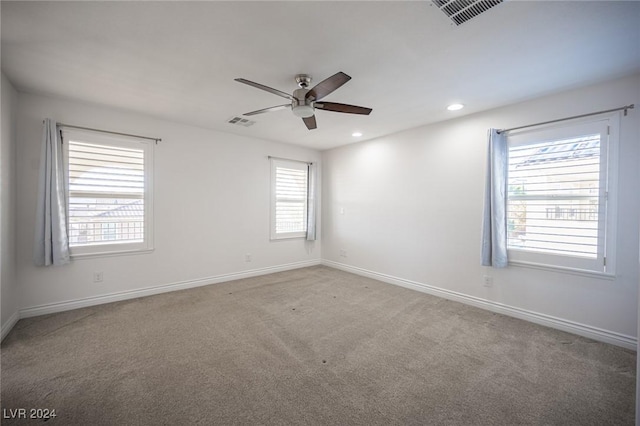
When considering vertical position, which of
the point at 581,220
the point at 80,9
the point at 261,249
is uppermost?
the point at 80,9

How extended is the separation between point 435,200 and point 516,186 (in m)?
1.01

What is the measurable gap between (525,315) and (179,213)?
4.88 meters

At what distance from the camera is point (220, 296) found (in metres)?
3.76

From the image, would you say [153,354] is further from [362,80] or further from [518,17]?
[518,17]

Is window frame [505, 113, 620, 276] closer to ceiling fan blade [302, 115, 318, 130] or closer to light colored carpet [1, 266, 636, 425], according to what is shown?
light colored carpet [1, 266, 636, 425]

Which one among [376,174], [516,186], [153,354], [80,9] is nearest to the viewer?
[80,9]

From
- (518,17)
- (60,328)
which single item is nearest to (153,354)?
(60,328)

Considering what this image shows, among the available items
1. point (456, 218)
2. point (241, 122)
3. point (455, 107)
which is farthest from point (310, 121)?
point (456, 218)

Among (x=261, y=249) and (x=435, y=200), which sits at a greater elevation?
(x=435, y=200)

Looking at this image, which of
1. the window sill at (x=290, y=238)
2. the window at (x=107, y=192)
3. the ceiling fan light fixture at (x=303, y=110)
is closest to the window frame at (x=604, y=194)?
the ceiling fan light fixture at (x=303, y=110)

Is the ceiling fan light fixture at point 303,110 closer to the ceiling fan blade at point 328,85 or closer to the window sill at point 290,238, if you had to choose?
the ceiling fan blade at point 328,85

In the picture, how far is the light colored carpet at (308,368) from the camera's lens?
5.54 ft

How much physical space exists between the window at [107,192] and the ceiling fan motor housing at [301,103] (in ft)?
8.41

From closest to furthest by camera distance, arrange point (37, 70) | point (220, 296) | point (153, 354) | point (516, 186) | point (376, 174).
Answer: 1. point (153, 354)
2. point (37, 70)
3. point (516, 186)
4. point (220, 296)
5. point (376, 174)
